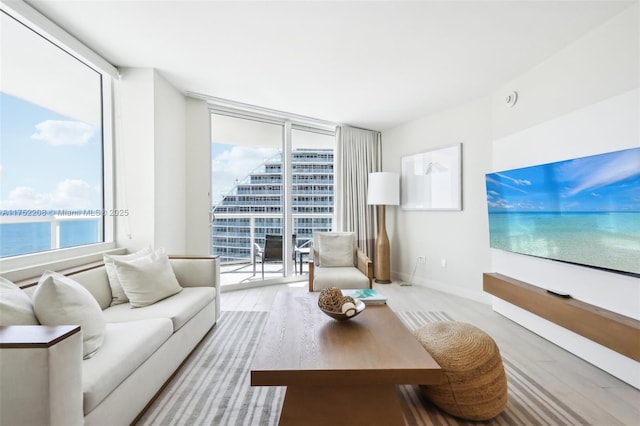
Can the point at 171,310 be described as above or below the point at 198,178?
below

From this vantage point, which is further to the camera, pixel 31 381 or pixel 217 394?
pixel 217 394

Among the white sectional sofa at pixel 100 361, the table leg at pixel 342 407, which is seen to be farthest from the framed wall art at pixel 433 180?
the white sectional sofa at pixel 100 361

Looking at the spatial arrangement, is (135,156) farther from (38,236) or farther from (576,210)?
(576,210)

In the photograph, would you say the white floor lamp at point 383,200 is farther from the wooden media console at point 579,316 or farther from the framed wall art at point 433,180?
the wooden media console at point 579,316

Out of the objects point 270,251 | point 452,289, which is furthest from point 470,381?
point 270,251

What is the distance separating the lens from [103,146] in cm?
262

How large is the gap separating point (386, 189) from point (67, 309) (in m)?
3.67

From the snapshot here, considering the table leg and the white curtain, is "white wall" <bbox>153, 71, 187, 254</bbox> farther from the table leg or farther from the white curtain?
the white curtain

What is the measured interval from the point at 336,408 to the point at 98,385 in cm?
103

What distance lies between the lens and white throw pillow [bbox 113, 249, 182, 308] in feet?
6.36

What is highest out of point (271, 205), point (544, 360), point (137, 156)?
point (137, 156)

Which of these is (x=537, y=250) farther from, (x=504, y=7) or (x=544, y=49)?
(x=504, y=7)

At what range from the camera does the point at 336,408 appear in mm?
1290

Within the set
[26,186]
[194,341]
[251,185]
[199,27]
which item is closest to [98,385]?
[194,341]
